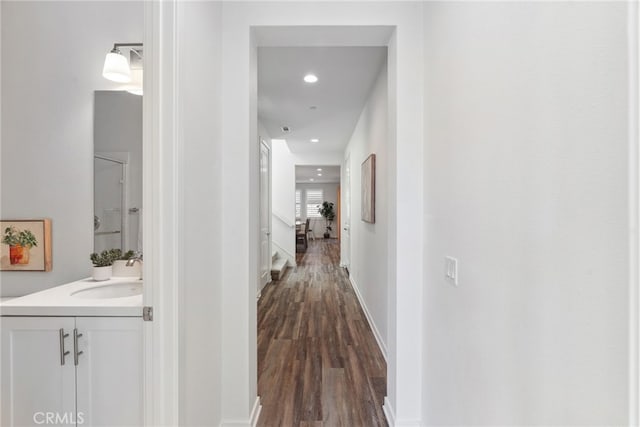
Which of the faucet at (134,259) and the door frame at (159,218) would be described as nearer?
the door frame at (159,218)

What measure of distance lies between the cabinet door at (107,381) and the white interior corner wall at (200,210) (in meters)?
0.23

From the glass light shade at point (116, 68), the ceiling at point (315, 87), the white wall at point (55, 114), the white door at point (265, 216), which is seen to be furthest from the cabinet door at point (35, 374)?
the white door at point (265, 216)

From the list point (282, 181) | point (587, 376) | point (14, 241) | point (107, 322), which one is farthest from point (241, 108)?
point (282, 181)

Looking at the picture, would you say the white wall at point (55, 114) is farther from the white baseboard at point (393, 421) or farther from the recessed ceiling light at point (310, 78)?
the white baseboard at point (393, 421)

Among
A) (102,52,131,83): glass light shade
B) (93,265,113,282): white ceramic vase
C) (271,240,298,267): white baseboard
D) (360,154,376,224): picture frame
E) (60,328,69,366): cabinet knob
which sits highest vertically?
(102,52,131,83): glass light shade

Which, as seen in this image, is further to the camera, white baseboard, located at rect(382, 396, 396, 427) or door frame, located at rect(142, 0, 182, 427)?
white baseboard, located at rect(382, 396, 396, 427)

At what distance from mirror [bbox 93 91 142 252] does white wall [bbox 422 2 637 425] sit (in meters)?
1.86

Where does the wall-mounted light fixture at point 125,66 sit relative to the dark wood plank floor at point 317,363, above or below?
above

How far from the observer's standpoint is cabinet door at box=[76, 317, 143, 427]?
1.28 m

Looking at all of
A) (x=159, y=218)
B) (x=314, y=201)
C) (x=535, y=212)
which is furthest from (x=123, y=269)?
(x=314, y=201)

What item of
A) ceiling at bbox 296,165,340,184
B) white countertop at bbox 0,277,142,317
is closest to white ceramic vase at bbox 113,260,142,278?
white countertop at bbox 0,277,142,317

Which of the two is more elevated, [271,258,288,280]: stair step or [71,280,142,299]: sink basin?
[71,280,142,299]: sink basin

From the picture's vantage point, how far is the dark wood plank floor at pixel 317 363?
1921 mm
